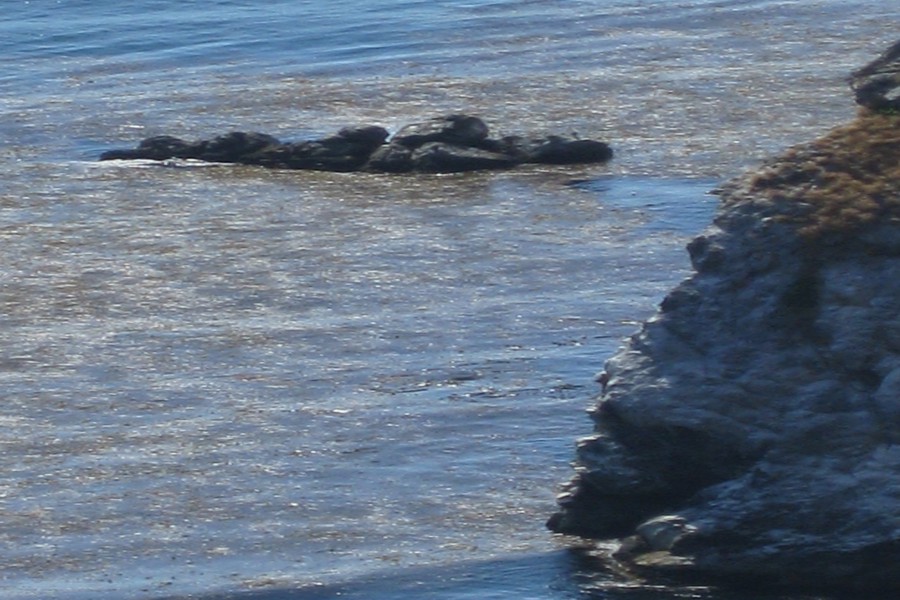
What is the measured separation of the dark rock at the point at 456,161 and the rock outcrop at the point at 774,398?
1430 cm

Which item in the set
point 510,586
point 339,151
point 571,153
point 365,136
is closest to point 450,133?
point 365,136

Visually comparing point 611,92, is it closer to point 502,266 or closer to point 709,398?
point 502,266

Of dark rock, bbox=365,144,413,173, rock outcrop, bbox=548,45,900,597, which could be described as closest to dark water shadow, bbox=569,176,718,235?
dark rock, bbox=365,144,413,173

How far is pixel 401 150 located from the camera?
28391 mm

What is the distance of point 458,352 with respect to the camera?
19.1 meters

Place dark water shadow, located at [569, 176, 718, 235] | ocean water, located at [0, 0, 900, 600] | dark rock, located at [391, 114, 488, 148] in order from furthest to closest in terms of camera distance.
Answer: dark rock, located at [391, 114, 488, 148]
dark water shadow, located at [569, 176, 718, 235]
ocean water, located at [0, 0, 900, 600]

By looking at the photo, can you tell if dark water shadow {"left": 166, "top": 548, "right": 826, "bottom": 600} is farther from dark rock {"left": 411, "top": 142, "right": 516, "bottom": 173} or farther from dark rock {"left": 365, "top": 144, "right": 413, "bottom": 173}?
dark rock {"left": 365, "top": 144, "right": 413, "bottom": 173}

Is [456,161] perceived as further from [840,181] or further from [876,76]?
[840,181]

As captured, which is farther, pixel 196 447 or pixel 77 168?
pixel 77 168

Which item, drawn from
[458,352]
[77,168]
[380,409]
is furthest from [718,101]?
[380,409]

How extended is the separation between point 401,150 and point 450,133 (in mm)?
676

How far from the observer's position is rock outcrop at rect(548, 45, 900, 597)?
12.6 meters

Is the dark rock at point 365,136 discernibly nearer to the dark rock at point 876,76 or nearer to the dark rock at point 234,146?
the dark rock at point 234,146

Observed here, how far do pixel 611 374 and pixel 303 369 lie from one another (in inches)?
226
